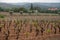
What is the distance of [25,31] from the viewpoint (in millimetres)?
3963

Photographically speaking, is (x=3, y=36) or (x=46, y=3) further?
(x=46, y=3)

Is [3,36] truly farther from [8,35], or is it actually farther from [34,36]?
[34,36]

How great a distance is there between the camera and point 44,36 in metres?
3.99

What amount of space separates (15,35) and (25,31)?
229 millimetres

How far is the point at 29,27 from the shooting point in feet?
13.1

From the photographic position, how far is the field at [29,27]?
390 cm

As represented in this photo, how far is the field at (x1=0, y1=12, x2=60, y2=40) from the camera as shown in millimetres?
3898

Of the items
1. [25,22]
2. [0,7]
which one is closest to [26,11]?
[25,22]

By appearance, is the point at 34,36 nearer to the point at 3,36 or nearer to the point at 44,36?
the point at 44,36

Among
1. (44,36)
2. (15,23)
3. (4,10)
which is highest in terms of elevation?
(4,10)

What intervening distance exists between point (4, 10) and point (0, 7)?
4.1 inches

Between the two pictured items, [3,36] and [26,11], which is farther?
[26,11]

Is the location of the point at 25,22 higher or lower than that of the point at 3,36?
higher

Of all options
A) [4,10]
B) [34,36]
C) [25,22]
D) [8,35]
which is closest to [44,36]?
[34,36]
